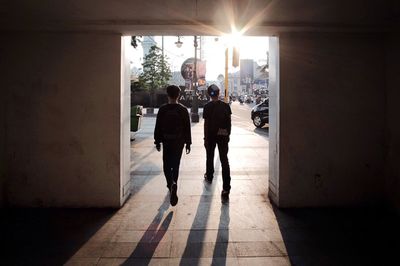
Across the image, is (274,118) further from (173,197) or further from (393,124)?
(173,197)

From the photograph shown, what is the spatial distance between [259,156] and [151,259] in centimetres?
689

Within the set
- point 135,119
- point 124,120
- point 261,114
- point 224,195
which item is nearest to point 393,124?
point 224,195

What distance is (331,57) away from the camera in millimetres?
5547

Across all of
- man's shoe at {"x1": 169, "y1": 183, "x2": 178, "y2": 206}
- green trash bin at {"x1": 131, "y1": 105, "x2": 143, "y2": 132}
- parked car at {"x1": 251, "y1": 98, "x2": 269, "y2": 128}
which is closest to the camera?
man's shoe at {"x1": 169, "y1": 183, "x2": 178, "y2": 206}

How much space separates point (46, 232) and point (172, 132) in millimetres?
2252

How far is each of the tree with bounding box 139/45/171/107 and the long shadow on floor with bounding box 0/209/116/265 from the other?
3476cm

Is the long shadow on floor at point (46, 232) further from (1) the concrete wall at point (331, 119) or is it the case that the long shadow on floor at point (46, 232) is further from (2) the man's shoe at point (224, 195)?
(1) the concrete wall at point (331, 119)

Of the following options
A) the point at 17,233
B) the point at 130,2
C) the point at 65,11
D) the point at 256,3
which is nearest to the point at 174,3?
the point at 130,2

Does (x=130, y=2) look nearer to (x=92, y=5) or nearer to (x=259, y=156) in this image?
(x=92, y=5)

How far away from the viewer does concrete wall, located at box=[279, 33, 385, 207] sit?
553 cm

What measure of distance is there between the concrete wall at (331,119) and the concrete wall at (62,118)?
9.29ft

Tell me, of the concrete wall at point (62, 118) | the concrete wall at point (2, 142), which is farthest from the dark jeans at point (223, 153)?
the concrete wall at point (2, 142)

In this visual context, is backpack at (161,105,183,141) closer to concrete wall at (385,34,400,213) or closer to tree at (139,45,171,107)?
concrete wall at (385,34,400,213)

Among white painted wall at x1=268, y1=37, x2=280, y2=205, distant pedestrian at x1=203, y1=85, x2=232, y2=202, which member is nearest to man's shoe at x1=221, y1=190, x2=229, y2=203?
distant pedestrian at x1=203, y1=85, x2=232, y2=202
